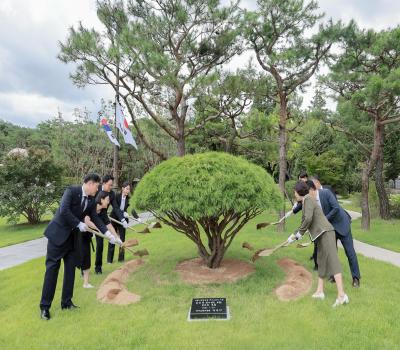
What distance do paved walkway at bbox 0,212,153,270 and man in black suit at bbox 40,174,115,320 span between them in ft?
13.4

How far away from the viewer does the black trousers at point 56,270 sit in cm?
448

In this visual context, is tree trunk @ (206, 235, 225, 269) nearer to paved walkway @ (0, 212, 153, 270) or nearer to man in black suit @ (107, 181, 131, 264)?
man in black suit @ (107, 181, 131, 264)

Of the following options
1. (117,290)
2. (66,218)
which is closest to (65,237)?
(66,218)

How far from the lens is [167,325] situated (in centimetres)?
413

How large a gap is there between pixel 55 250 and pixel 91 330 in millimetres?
1137

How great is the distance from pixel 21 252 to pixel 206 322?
7.44 m

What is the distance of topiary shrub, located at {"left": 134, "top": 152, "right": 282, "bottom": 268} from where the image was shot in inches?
198

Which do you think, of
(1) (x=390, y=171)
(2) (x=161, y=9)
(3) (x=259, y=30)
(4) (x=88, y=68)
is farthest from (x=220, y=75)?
(1) (x=390, y=171)

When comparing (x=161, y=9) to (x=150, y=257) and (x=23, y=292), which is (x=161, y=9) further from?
(x=23, y=292)

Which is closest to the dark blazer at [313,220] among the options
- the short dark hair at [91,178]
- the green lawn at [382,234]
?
the short dark hair at [91,178]

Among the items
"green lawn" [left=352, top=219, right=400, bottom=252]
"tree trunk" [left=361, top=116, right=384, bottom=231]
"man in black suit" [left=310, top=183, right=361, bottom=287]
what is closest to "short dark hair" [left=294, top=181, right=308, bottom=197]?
"man in black suit" [left=310, top=183, right=361, bottom=287]

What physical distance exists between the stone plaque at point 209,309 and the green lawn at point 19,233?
29.3 feet

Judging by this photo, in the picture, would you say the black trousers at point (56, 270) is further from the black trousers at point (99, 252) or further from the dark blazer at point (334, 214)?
the dark blazer at point (334, 214)

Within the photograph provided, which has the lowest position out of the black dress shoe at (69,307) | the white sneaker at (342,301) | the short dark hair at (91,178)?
the black dress shoe at (69,307)
